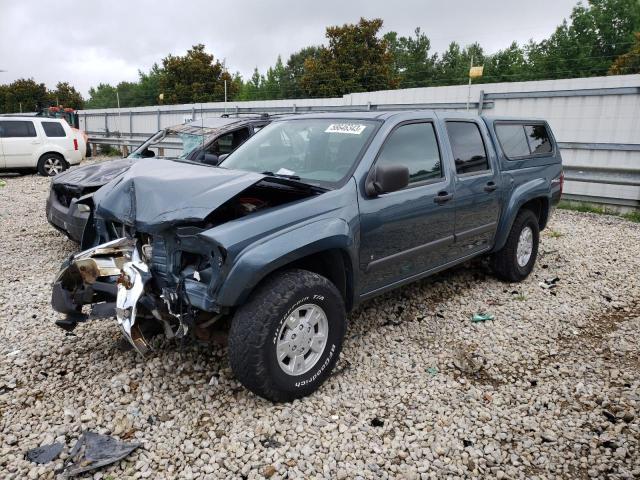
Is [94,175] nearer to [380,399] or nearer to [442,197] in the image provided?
[442,197]

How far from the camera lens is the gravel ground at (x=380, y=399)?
2.70 m

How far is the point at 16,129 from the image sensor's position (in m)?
13.3

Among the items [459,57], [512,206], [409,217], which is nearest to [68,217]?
[409,217]

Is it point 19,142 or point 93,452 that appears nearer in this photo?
point 93,452

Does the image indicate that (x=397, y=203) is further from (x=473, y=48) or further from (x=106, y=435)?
(x=473, y=48)

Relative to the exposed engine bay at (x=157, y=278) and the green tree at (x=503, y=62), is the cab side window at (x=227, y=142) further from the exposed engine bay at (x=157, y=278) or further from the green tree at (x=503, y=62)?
the green tree at (x=503, y=62)

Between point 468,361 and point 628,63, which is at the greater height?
point 628,63

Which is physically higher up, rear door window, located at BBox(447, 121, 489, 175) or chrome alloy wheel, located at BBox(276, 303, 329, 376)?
rear door window, located at BBox(447, 121, 489, 175)

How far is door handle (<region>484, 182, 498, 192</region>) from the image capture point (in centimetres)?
468

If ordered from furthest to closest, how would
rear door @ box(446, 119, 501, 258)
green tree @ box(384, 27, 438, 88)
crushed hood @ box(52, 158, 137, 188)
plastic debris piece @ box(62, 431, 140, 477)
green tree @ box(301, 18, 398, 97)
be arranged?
green tree @ box(384, 27, 438, 88) < green tree @ box(301, 18, 398, 97) < crushed hood @ box(52, 158, 137, 188) < rear door @ box(446, 119, 501, 258) < plastic debris piece @ box(62, 431, 140, 477)

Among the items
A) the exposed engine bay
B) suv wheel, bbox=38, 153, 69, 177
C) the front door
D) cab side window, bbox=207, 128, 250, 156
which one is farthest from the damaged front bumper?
suv wheel, bbox=38, 153, 69, 177

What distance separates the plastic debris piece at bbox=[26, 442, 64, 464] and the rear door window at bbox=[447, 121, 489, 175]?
12.0 ft

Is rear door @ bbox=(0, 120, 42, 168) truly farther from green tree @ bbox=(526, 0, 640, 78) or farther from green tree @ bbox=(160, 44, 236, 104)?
green tree @ bbox=(526, 0, 640, 78)

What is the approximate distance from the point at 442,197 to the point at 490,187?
887mm
